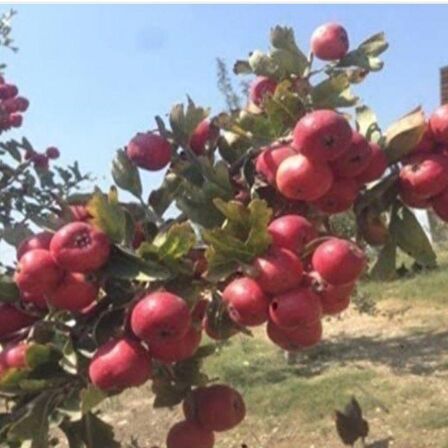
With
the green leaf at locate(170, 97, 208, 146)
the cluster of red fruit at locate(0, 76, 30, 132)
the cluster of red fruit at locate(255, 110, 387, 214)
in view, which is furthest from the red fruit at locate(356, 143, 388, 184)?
the cluster of red fruit at locate(0, 76, 30, 132)

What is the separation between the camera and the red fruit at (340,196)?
122cm

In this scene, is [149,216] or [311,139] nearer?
[311,139]

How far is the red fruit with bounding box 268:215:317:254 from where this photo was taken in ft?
3.79

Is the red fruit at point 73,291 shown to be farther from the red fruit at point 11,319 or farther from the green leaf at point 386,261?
the green leaf at point 386,261

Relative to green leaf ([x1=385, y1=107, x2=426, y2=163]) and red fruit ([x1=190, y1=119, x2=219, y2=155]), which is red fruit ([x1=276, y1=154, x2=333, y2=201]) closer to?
green leaf ([x1=385, y1=107, x2=426, y2=163])

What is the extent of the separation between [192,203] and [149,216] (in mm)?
109

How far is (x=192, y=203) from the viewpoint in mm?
1280

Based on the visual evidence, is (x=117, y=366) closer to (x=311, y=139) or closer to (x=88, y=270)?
(x=88, y=270)

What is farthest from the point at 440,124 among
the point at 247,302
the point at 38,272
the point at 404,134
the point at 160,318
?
the point at 38,272

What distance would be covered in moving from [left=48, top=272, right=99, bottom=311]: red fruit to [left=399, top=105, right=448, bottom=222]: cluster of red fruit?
1.56 feet

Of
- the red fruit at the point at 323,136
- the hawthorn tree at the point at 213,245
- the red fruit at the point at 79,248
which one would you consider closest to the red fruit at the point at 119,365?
the hawthorn tree at the point at 213,245

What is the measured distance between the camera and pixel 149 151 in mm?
1387

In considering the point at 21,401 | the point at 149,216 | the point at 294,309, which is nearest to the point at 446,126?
the point at 294,309

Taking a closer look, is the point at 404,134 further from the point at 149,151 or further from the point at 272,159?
the point at 149,151
